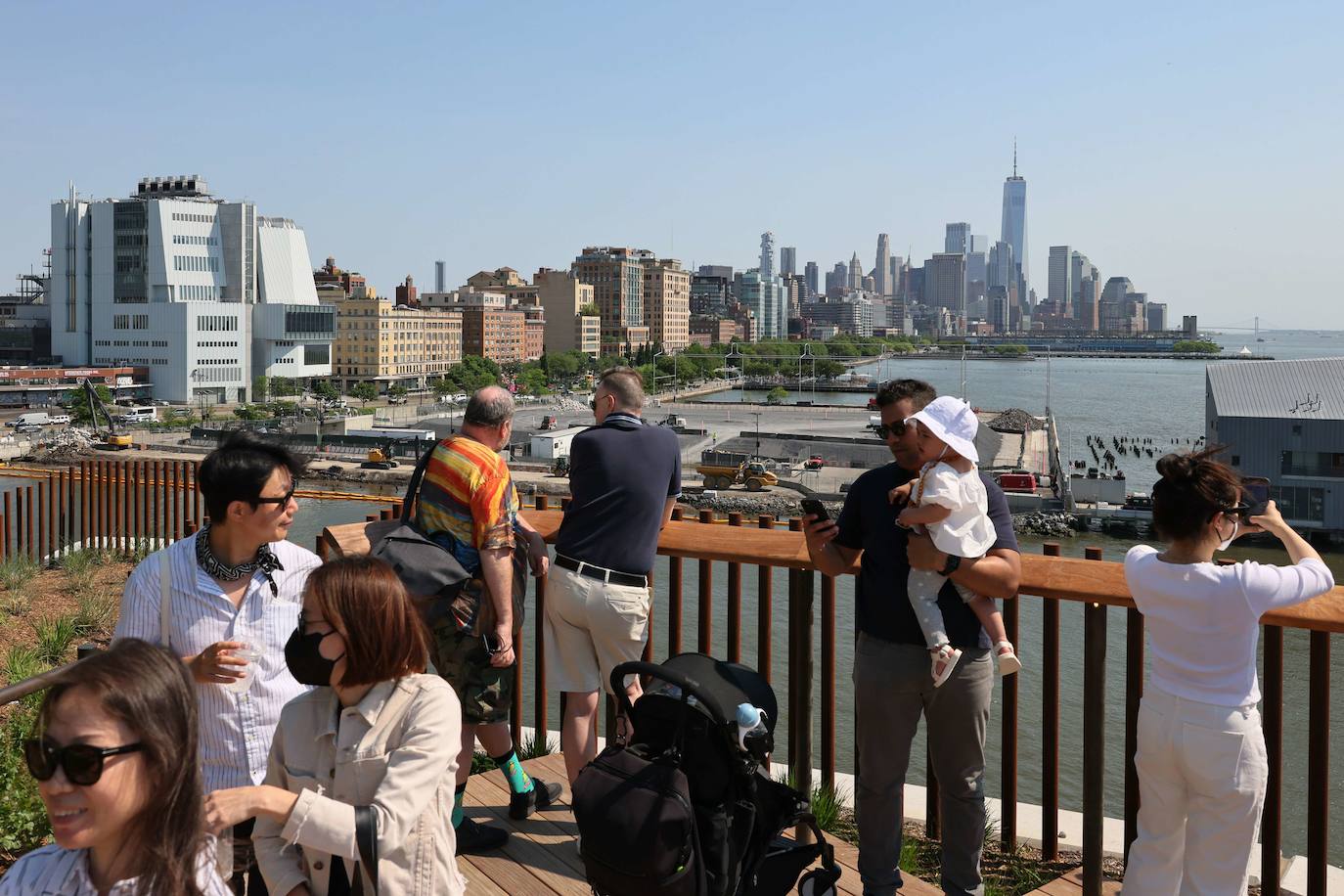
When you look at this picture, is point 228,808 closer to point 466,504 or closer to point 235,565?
point 235,565

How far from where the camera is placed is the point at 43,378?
82.8 metres

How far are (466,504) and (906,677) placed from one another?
1.26m

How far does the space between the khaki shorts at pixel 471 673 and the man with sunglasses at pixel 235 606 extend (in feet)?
2.43

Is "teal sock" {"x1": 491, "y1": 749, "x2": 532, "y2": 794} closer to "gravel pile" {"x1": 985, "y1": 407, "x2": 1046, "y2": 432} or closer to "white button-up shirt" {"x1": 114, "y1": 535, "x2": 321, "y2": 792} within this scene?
"white button-up shirt" {"x1": 114, "y1": 535, "x2": 321, "y2": 792}

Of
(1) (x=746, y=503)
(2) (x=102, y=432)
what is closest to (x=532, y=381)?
(2) (x=102, y=432)

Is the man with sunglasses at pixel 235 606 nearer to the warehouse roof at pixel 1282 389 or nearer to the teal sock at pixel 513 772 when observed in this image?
the teal sock at pixel 513 772

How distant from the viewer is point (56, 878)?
164cm

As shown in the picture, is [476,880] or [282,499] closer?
[282,499]

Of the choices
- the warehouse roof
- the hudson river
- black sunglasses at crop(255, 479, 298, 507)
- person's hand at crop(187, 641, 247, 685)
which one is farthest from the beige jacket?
the warehouse roof

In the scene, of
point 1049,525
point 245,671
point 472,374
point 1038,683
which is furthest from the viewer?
point 472,374

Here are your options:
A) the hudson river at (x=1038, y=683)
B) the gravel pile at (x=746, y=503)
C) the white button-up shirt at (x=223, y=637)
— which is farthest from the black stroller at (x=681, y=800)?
the gravel pile at (x=746, y=503)

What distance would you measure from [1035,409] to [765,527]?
11550 centimetres

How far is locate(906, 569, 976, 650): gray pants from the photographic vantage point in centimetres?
284

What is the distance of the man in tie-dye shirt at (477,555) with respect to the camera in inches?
129
